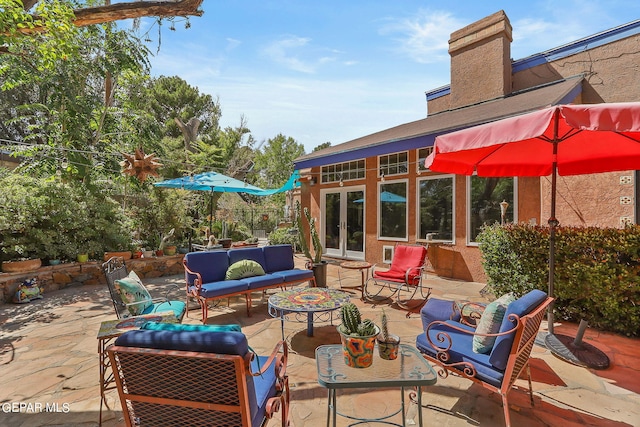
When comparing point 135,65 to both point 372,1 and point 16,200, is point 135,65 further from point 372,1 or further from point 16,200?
point 372,1

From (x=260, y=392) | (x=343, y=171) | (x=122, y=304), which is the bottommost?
(x=260, y=392)

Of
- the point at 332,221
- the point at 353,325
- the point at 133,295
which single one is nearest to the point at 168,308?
the point at 133,295

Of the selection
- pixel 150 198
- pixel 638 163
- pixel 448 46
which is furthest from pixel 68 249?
pixel 448 46

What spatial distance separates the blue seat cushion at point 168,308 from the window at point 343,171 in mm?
7237

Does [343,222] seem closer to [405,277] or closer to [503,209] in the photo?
[503,209]

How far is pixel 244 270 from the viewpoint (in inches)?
215

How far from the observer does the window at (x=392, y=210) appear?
352 inches

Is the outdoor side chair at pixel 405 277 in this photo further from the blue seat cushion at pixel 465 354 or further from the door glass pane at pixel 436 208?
the blue seat cushion at pixel 465 354

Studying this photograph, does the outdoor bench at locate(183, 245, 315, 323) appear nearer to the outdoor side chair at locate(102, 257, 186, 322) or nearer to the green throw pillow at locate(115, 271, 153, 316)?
the outdoor side chair at locate(102, 257, 186, 322)

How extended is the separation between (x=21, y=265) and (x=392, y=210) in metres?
8.80

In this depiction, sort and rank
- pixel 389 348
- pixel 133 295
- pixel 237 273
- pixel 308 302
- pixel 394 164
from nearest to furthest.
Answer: pixel 389 348 → pixel 133 295 → pixel 308 302 → pixel 237 273 → pixel 394 164

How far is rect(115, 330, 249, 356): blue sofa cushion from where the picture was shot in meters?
1.68

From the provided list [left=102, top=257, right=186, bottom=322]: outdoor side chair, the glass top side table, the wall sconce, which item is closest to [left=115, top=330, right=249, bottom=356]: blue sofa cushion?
the glass top side table

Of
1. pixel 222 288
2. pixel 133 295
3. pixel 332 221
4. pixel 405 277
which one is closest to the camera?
pixel 133 295
